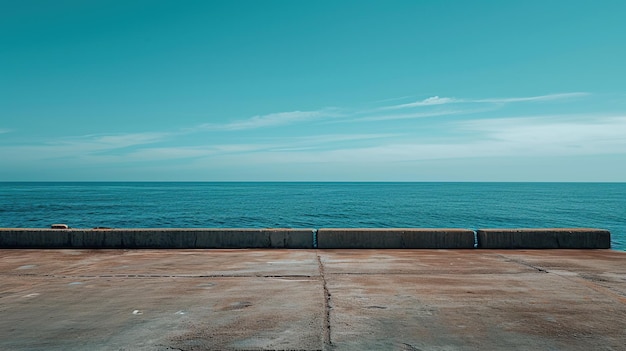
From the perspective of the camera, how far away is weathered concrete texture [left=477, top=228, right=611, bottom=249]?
12.6m

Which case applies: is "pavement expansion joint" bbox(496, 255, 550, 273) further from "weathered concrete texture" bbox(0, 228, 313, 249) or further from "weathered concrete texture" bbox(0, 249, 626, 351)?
"weathered concrete texture" bbox(0, 228, 313, 249)

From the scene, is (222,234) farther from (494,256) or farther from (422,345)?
(422,345)

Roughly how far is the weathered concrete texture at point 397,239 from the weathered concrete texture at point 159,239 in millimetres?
732

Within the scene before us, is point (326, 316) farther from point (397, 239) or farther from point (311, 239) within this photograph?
point (397, 239)

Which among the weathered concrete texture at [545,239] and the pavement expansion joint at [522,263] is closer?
the pavement expansion joint at [522,263]

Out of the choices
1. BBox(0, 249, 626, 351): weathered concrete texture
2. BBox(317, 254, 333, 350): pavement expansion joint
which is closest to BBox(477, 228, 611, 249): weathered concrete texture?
BBox(0, 249, 626, 351): weathered concrete texture

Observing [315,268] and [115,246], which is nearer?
[315,268]

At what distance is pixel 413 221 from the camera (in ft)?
168

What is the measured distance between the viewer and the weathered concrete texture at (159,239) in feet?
42.4

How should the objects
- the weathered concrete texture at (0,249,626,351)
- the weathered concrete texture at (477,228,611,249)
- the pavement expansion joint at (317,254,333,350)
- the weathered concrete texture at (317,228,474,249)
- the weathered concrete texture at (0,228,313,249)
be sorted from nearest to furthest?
1. the pavement expansion joint at (317,254,333,350)
2. the weathered concrete texture at (0,249,626,351)
3. the weathered concrete texture at (477,228,611,249)
4. the weathered concrete texture at (317,228,474,249)
5. the weathered concrete texture at (0,228,313,249)

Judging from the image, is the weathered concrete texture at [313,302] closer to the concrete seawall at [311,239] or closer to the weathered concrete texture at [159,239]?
the concrete seawall at [311,239]

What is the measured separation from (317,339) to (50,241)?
409 inches

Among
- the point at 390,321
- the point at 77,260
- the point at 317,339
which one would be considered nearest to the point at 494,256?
the point at 390,321

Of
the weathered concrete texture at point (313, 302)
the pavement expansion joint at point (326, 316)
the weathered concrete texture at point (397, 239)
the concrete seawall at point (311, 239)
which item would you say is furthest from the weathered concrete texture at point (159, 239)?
the pavement expansion joint at point (326, 316)
